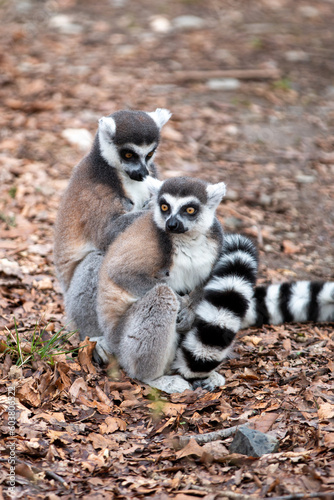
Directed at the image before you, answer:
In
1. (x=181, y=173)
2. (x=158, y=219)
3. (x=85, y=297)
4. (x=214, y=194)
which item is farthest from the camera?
(x=181, y=173)

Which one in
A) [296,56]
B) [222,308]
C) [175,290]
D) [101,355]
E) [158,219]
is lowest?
[101,355]

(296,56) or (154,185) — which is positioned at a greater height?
(154,185)

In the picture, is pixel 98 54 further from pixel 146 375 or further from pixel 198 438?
pixel 198 438

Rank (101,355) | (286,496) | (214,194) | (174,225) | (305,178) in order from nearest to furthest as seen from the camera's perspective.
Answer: (286,496), (174,225), (214,194), (101,355), (305,178)

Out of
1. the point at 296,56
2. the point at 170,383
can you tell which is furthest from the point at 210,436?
the point at 296,56

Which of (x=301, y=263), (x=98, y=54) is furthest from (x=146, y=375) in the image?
(x=98, y=54)

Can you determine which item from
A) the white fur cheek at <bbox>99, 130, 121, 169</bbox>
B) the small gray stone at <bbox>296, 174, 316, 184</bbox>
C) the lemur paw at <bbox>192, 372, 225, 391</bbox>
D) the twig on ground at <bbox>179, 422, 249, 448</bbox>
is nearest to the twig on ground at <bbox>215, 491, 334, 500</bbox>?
the twig on ground at <bbox>179, 422, 249, 448</bbox>

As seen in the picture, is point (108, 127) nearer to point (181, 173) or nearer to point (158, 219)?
point (158, 219)

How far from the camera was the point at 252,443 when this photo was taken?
12.0ft

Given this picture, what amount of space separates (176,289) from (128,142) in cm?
136

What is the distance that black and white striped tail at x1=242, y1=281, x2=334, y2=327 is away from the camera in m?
5.45

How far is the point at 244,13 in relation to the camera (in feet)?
44.7

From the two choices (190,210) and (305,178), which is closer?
(190,210)

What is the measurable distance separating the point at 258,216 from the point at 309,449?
440 centimetres
